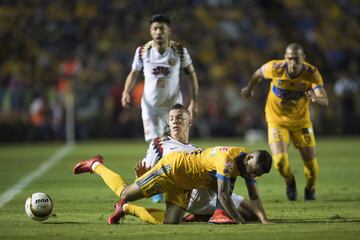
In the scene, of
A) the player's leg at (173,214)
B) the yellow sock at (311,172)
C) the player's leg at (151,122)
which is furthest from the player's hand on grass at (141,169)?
the yellow sock at (311,172)

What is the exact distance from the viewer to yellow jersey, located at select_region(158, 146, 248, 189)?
9.88 m

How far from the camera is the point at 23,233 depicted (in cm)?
934

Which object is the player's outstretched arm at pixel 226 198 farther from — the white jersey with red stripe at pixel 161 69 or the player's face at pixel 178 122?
the white jersey with red stripe at pixel 161 69

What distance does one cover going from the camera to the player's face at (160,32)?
42.8ft

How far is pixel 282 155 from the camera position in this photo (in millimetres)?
13438

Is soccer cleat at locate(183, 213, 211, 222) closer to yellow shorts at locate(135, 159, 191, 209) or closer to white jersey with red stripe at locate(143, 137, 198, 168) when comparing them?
yellow shorts at locate(135, 159, 191, 209)

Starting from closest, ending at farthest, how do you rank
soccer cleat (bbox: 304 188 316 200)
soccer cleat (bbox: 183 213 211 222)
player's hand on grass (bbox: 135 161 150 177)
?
1. soccer cleat (bbox: 183 213 211 222)
2. player's hand on grass (bbox: 135 161 150 177)
3. soccer cleat (bbox: 304 188 316 200)

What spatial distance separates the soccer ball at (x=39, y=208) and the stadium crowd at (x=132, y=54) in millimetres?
23969

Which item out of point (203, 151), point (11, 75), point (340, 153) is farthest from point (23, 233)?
point (11, 75)

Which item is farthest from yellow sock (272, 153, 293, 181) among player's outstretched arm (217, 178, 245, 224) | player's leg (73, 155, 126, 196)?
player's outstretched arm (217, 178, 245, 224)

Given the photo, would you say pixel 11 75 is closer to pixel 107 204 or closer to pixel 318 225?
pixel 107 204

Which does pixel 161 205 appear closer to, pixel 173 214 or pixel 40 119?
pixel 173 214

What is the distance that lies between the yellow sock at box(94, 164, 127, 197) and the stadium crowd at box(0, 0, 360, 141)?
23.3m

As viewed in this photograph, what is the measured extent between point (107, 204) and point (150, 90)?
1.91 metres
